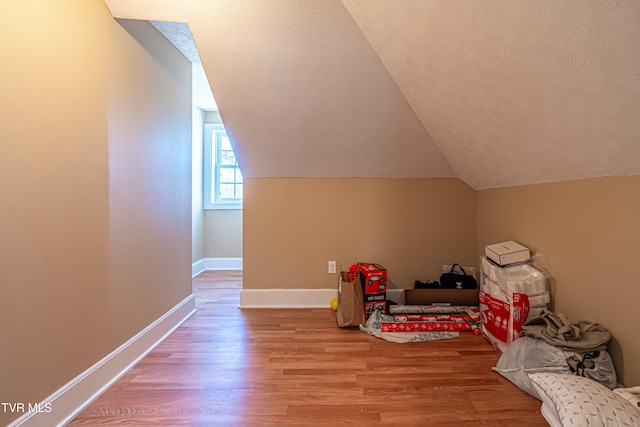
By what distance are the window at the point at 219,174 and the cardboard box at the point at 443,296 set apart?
3.05 metres

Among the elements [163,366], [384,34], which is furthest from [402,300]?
[384,34]

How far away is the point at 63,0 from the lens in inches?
59.3

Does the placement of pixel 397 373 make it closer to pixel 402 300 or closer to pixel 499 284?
pixel 499 284

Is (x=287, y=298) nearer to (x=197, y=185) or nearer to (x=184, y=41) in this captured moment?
(x=184, y=41)

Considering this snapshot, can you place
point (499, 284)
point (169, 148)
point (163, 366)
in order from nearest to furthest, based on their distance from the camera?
point (163, 366) → point (499, 284) → point (169, 148)

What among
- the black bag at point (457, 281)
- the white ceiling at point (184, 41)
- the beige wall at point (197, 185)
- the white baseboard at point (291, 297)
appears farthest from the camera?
the beige wall at point (197, 185)

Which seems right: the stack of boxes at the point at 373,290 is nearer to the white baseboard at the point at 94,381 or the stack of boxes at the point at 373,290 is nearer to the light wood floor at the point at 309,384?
the light wood floor at the point at 309,384

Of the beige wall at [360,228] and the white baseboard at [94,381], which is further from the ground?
the beige wall at [360,228]

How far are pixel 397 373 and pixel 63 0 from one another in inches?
95.2

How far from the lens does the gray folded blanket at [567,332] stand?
5.13 ft

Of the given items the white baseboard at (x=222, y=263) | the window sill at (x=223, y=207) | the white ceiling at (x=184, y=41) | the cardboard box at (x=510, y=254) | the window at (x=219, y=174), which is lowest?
the white baseboard at (x=222, y=263)

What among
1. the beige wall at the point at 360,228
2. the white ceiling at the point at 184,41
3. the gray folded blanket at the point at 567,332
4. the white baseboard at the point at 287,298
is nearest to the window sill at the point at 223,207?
A: the white ceiling at the point at 184,41

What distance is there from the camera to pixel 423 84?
204 centimetres

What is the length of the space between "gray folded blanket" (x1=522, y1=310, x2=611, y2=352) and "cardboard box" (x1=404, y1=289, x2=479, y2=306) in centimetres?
90
